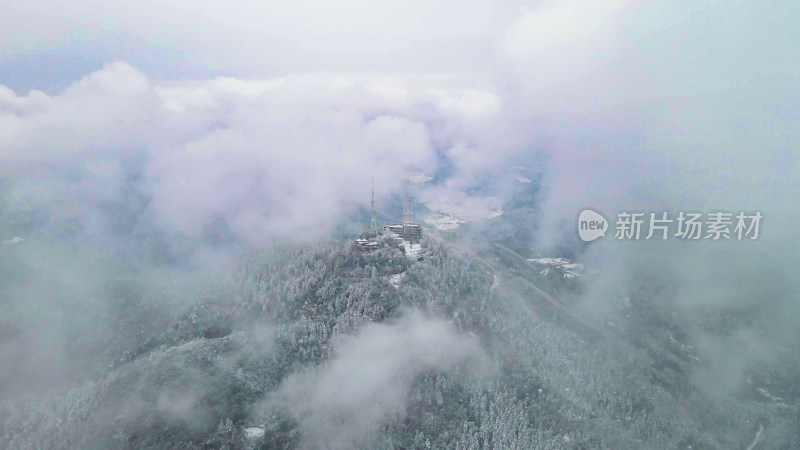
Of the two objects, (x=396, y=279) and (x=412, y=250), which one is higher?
(x=412, y=250)

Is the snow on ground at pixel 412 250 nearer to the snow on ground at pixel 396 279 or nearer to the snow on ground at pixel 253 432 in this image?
the snow on ground at pixel 396 279

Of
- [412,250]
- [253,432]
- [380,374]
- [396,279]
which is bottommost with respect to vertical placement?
[253,432]

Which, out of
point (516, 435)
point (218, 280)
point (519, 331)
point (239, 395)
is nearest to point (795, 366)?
point (519, 331)

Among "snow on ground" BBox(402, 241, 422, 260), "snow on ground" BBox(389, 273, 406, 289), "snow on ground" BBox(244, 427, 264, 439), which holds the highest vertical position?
"snow on ground" BBox(402, 241, 422, 260)

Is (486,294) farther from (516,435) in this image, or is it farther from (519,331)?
(516,435)

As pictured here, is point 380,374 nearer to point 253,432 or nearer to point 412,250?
point 253,432

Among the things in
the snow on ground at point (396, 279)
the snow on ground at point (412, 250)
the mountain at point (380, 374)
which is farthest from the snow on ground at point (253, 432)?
the snow on ground at point (412, 250)

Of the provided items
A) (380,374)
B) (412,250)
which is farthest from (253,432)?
(412,250)

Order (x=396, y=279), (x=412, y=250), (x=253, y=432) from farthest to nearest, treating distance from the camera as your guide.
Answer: (x=412, y=250), (x=396, y=279), (x=253, y=432)

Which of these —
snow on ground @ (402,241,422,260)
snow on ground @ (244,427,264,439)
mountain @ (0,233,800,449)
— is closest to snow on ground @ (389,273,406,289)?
mountain @ (0,233,800,449)

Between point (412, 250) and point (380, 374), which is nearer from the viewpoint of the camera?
point (380, 374)

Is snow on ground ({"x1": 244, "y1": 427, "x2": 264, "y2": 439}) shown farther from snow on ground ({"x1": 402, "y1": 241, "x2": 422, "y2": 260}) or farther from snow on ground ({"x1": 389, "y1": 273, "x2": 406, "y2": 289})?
snow on ground ({"x1": 402, "y1": 241, "x2": 422, "y2": 260})
